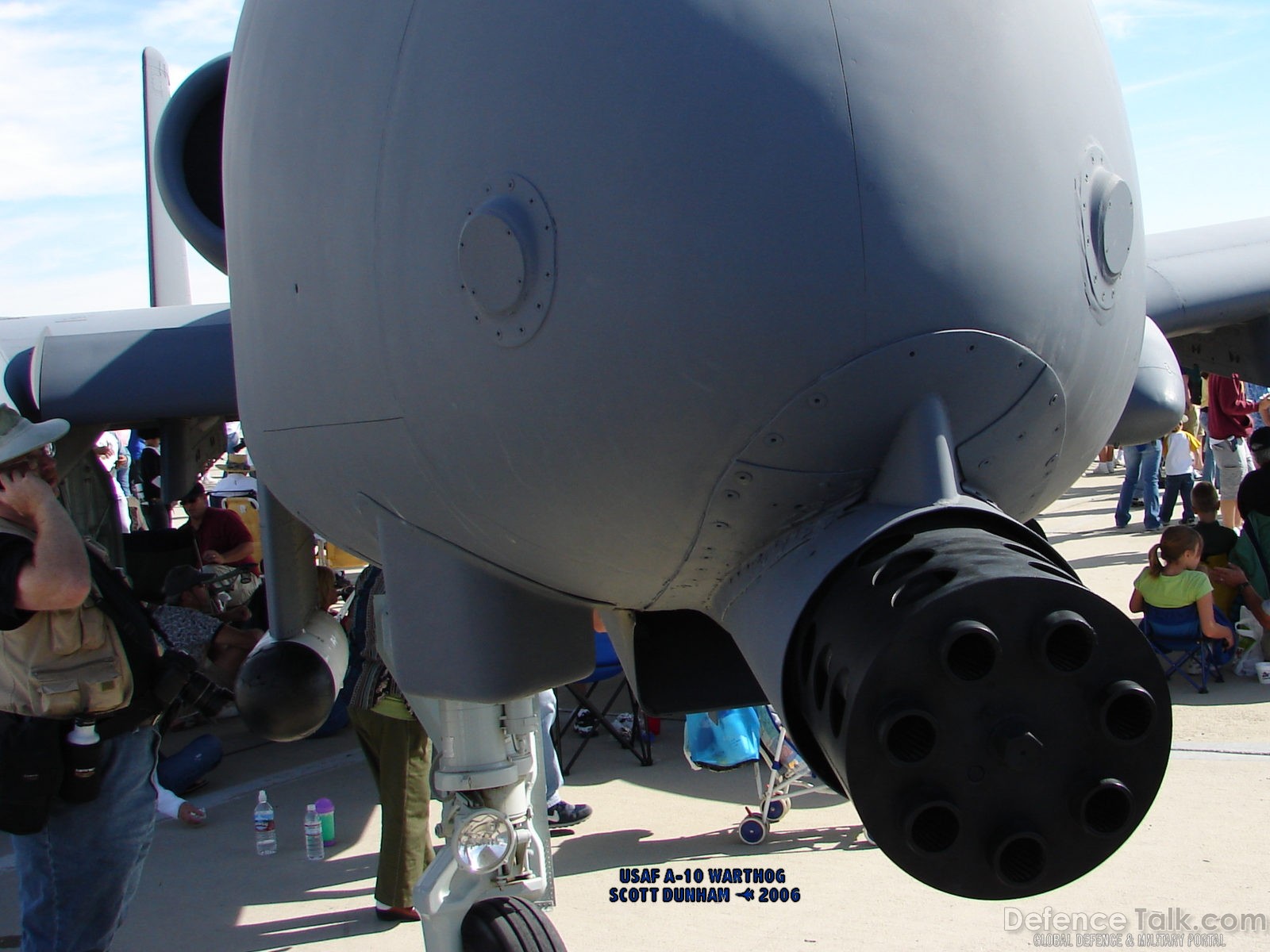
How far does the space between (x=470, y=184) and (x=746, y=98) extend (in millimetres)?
391

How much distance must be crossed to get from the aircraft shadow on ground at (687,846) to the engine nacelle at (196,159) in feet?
10.6

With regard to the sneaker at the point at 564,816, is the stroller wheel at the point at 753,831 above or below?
above

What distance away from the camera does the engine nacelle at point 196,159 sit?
334 centimetres

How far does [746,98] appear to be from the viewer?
143cm

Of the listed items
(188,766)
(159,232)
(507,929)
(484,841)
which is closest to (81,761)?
(484,841)

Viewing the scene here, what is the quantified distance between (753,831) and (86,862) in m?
2.87

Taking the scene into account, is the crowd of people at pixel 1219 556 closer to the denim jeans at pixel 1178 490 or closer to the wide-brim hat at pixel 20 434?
the denim jeans at pixel 1178 490

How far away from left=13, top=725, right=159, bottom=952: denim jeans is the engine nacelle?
155 centimetres

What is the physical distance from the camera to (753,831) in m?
5.30

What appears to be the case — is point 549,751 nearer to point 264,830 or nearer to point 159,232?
point 264,830

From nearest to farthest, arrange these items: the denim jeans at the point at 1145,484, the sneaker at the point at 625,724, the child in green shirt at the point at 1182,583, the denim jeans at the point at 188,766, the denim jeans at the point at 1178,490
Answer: the denim jeans at the point at 188,766, the child in green shirt at the point at 1182,583, the sneaker at the point at 625,724, the denim jeans at the point at 1178,490, the denim jeans at the point at 1145,484

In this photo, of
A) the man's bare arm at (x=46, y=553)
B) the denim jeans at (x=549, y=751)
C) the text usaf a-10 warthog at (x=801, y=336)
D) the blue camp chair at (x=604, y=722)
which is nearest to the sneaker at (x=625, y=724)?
the blue camp chair at (x=604, y=722)

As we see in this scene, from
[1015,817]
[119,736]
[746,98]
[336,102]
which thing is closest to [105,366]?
[119,736]

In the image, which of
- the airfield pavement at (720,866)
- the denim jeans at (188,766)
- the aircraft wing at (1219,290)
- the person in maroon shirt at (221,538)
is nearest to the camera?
the aircraft wing at (1219,290)
